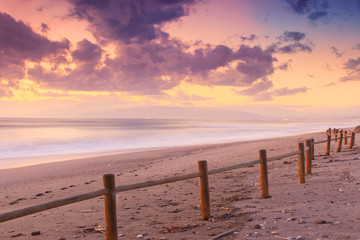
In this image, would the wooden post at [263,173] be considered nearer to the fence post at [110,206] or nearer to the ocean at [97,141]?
the fence post at [110,206]

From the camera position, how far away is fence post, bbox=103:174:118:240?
5340 mm

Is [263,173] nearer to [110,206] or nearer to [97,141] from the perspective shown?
[110,206]

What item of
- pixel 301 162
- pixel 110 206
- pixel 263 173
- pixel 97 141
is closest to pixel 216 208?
pixel 263 173

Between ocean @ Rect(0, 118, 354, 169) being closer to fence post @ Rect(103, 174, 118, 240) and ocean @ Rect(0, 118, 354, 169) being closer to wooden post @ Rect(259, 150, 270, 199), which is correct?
wooden post @ Rect(259, 150, 270, 199)

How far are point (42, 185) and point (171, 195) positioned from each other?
20.4 ft

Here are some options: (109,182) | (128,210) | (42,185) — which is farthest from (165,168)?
(109,182)

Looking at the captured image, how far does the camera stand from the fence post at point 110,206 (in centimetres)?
534

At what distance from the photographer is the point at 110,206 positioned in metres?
5.41

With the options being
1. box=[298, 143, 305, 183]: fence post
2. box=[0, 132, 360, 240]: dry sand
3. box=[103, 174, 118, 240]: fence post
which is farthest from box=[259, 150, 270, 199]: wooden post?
box=[103, 174, 118, 240]: fence post

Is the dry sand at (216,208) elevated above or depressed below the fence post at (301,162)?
below

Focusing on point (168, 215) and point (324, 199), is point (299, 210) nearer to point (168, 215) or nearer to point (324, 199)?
point (324, 199)

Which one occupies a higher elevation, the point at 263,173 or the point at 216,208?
the point at 263,173

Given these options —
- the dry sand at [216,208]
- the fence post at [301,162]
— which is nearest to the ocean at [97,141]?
the dry sand at [216,208]

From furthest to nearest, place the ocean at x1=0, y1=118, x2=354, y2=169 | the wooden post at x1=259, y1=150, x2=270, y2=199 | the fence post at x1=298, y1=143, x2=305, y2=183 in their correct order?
1. the ocean at x1=0, y1=118, x2=354, y2=169
2. the fence post at x1=298, y1=143, x2=305, y2=183
3. the wooden post at x1=259, y1=150, x2=270, y2=199
